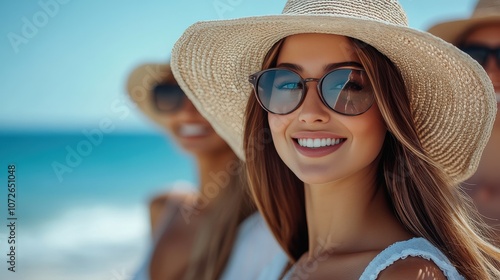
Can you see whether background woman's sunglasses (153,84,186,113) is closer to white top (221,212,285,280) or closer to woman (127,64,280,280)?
woman (127,64,280,280)

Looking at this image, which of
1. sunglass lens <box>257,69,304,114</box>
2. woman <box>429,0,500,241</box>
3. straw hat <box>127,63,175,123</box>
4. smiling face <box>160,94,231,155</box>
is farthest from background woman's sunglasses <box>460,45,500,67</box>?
straw hat <box>127,63,175,123</box>

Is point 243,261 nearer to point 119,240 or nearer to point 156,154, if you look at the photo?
point 119,240

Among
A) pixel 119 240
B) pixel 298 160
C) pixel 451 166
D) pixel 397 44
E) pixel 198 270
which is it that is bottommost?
pixel 119 240

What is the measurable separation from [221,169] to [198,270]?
61 centimetres

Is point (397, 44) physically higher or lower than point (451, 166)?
higher

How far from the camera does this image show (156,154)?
23938mm

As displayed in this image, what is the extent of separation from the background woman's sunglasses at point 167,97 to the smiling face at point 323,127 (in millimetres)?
2157

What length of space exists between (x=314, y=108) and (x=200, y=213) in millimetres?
1922

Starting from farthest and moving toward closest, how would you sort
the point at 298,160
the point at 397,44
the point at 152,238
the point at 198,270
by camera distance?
the point at 152,238 < the point at 198,270 < the point at 298,160 < the point at 397,44

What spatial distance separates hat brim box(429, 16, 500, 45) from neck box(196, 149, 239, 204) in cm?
116

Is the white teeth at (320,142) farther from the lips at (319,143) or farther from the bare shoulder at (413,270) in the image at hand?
the bare shoulder at (413,270)

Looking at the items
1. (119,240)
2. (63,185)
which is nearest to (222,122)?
(119,240)

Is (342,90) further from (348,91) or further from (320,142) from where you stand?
(320,142)

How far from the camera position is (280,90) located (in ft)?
6.53
